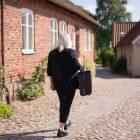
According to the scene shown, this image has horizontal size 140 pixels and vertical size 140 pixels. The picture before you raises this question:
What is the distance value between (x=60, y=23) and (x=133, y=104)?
7.42 meters

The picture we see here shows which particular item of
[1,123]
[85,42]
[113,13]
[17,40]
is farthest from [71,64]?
[113,13]

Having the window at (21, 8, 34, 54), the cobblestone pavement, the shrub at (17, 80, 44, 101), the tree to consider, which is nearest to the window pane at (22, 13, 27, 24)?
the window at (21, 8, 34, 54)

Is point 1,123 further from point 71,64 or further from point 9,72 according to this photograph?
point 9,72

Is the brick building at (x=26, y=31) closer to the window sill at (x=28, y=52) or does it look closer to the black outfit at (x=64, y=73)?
the window sill at (x=28, y=52)

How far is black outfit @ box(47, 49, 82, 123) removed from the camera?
313 inches

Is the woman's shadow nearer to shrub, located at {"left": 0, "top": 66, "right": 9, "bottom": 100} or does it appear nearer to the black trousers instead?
the black trousers

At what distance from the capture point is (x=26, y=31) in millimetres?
14836

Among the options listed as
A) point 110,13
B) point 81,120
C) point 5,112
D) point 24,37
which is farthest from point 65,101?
point 110,13

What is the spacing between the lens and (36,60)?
15633 mm

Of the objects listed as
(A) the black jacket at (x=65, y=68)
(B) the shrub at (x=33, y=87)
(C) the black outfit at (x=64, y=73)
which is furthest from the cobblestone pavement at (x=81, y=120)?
(A) the black jacket at (x=65, y=68)

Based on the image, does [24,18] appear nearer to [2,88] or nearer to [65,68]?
[2,88]

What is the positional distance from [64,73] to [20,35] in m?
6.32

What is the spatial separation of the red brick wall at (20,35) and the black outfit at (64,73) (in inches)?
190

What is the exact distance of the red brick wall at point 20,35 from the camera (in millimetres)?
13047
